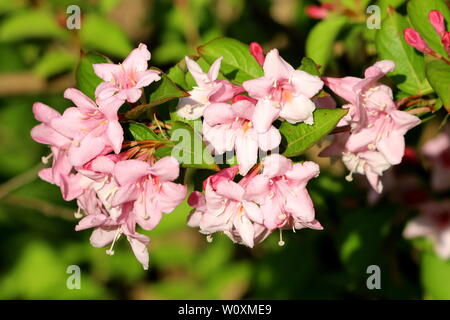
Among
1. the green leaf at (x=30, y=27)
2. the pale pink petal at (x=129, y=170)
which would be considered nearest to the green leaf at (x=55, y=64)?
the green leaf at (x=30, y=27)

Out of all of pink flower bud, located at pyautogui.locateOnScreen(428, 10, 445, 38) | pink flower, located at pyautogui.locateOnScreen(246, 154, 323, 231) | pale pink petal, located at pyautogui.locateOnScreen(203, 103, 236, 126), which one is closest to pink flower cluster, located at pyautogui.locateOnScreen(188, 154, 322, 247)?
pink flower, located at pyautogui.locateOnScreen(246, 154, 323, 231)

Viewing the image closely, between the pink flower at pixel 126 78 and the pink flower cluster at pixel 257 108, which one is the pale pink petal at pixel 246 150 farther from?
the pink flower at pixel 126 78

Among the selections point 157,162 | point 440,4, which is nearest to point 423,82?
point 440,4

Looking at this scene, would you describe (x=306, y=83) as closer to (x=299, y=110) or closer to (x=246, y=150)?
(x=299, y=110)

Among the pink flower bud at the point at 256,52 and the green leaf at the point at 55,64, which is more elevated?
the green leaf at the point at 55,64

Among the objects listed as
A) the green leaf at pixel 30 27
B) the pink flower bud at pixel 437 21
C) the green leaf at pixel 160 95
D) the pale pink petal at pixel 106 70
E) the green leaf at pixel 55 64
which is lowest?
the green leaf at pixel 160 95

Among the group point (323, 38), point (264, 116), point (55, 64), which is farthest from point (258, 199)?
point (55, 64)

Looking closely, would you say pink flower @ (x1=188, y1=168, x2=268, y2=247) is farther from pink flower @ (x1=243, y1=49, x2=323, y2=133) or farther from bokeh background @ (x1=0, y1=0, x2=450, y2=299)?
bokeh background @ (x1=0, y1=0, x2=450, y2=299)
